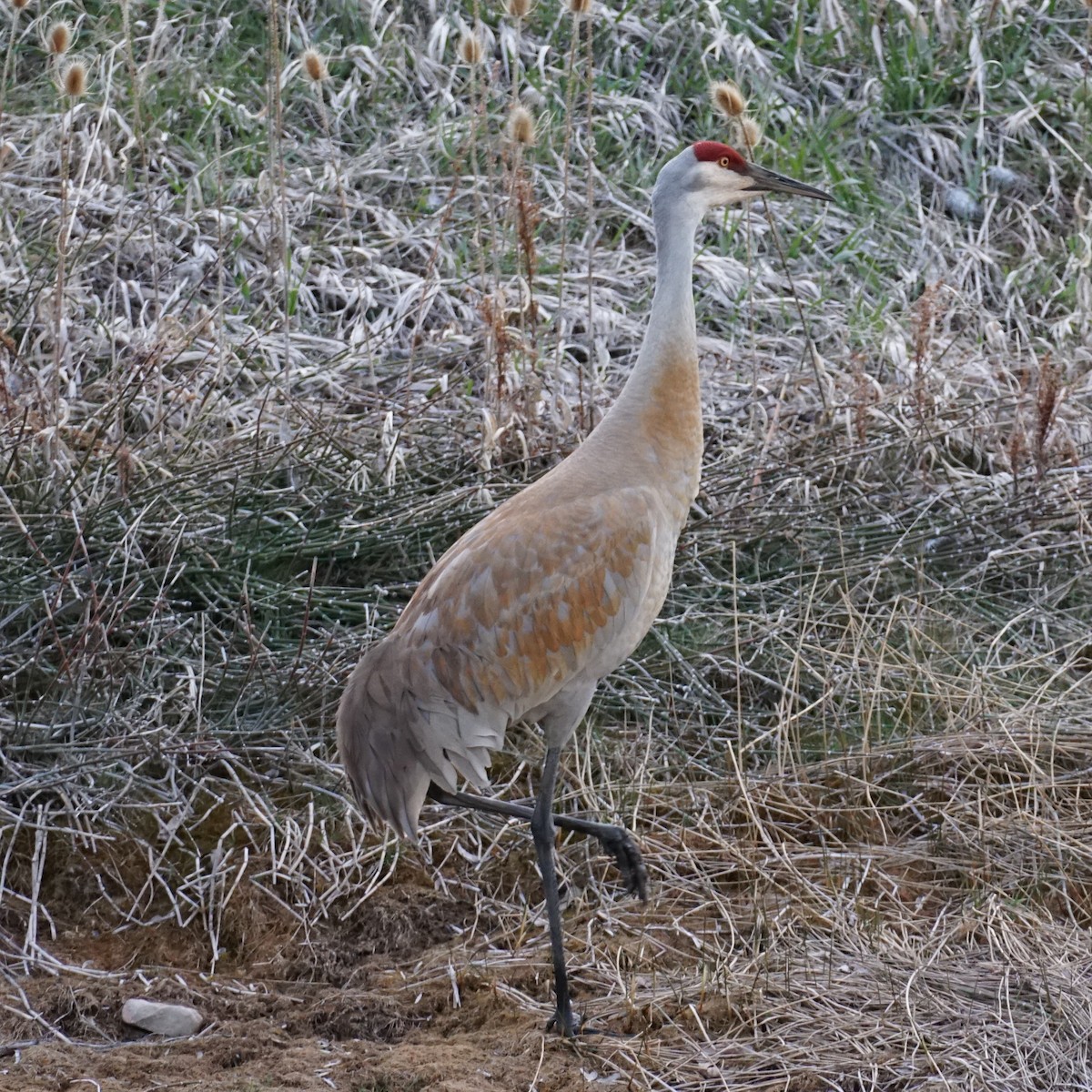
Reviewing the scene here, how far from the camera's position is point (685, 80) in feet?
22.4

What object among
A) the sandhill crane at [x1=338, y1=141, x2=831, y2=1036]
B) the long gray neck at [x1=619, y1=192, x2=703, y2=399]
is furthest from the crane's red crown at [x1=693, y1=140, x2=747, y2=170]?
the sandhill crane at [x1=338, y1=141, x2=831, y2=1036]

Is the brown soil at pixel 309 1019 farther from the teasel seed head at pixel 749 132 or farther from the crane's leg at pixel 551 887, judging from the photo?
the teasel seed head at pixel 749 132

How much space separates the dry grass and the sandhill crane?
1.39 ft

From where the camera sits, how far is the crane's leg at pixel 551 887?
10.1 feet

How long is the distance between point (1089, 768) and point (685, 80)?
412 centimetres

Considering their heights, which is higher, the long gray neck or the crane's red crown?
the crane's red crown

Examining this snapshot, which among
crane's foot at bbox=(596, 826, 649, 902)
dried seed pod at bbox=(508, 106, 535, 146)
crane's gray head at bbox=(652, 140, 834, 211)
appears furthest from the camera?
dried seed pod at bbox=(508, 106, 535, 146)

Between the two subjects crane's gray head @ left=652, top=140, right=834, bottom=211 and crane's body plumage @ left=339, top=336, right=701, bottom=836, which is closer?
crane's body plumage @ left=339, top=336, right=701, bottom=836

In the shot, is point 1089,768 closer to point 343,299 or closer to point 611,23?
point 343,299

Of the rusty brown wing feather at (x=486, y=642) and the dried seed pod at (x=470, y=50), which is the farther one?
the dried seed pod at (x=470, y=50)

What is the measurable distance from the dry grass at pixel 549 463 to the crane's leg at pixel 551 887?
0.30 feet

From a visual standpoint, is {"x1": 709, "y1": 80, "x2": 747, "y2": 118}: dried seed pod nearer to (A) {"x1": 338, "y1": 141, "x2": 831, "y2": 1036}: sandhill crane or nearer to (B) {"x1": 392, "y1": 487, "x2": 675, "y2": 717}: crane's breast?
(A) {"x1": 338, "y1": 141, "x2": 831, "y2": 1036}: sandhill crane

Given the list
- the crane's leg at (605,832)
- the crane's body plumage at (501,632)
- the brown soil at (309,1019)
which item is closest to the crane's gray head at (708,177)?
the crane's body plumage at (501,632)

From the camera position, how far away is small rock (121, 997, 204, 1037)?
10.4 ft
